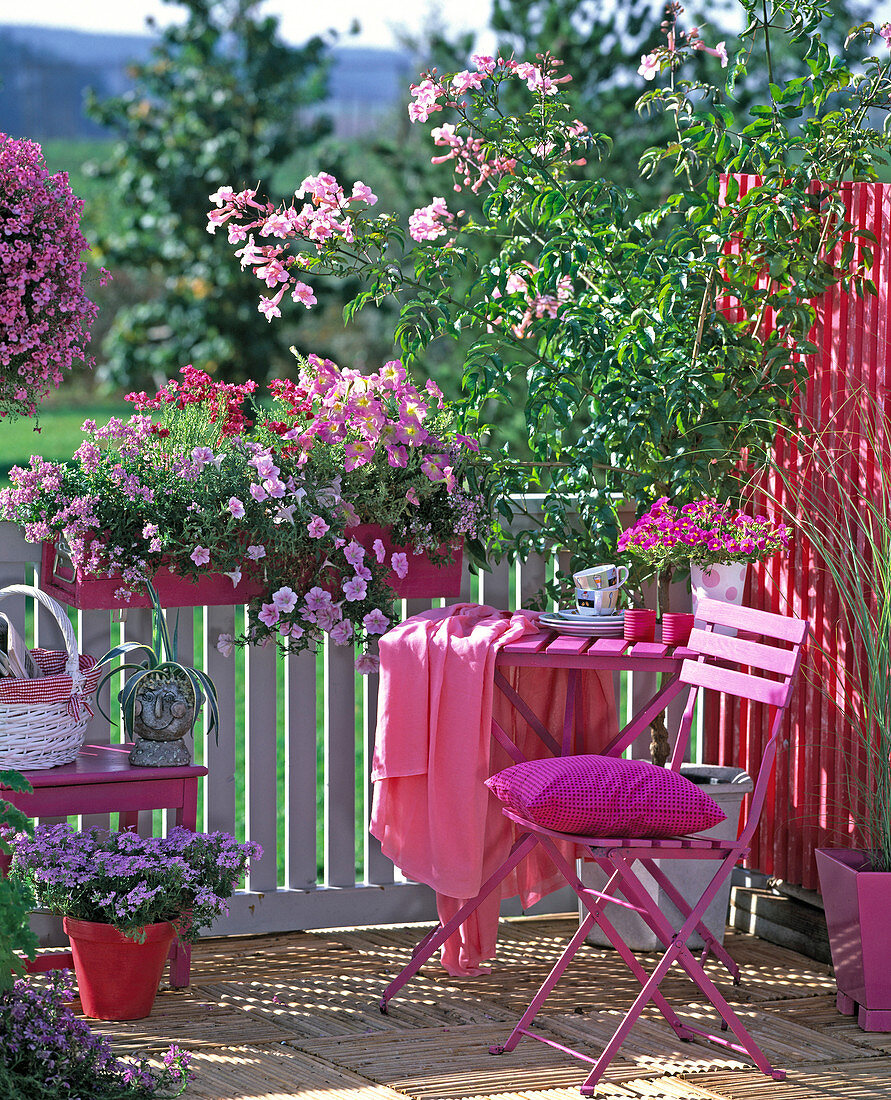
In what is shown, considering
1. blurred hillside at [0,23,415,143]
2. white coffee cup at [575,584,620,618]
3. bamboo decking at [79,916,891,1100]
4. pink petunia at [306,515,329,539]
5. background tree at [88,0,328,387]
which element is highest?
blurred hillside at [0,23,415,143]

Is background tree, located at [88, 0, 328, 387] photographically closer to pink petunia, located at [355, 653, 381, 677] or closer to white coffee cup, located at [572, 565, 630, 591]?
pink petunia, located at [355, 653, 381, 677]

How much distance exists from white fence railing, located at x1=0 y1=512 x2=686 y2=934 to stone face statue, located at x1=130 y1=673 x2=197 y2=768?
36 centimetres

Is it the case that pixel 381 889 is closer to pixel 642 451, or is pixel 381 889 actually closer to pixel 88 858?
pixel 88 858

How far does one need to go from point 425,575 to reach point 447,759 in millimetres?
589

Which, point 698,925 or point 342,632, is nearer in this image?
point 698,925

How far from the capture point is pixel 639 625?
3.34 metres

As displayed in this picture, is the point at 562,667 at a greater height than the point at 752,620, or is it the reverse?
the point at 752,620

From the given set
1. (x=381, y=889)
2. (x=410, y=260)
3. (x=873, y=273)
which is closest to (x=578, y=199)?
(x=410, y=260)

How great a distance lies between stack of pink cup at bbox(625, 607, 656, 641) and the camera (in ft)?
11.0

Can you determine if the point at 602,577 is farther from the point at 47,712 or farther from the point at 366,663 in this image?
the point at 47,712

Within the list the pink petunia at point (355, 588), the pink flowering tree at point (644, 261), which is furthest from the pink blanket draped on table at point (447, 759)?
the pink flowering tree at point (644, 261)

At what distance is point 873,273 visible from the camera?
362 cm

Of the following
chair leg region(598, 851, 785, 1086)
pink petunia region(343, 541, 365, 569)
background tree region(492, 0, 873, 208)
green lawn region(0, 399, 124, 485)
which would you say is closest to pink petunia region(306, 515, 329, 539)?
pink petunia region(343, 541, 365, 569)

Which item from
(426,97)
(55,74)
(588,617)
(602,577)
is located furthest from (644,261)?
(55,74)
